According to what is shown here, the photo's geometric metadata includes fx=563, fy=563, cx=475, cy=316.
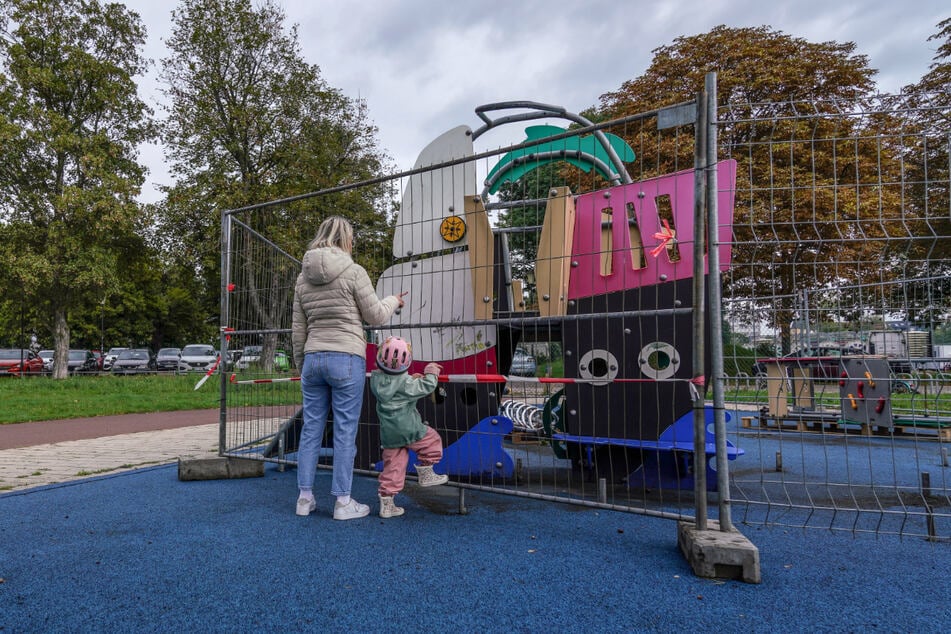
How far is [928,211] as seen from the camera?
2965mm

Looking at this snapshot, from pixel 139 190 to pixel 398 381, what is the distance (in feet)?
69.4

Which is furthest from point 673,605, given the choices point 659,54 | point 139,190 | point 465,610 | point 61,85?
point 61,85

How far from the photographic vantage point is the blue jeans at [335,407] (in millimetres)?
3502

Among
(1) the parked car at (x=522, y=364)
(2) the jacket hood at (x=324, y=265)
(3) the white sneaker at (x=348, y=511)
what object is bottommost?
(3) the white sneaker at (x=348, y=511)

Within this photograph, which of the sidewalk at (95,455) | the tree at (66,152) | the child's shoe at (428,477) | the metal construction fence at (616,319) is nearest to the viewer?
the metal construction fence at (616,319)

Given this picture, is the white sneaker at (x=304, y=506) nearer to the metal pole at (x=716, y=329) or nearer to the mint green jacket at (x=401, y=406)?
the mint green jacket at (x=401, y=406)

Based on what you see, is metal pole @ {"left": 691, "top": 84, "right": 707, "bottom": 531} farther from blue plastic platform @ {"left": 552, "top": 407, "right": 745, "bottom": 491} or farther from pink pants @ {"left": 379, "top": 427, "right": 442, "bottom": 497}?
pink pants @ {"left": 379, "top": 427, "right": 442, "bottom": 497}

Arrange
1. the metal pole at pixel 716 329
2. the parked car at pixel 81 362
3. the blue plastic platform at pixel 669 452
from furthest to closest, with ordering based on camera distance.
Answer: the parked car at pixel 81 362, the blue plastic platform at pixel 669 452, the metal pole at pixel 716 329

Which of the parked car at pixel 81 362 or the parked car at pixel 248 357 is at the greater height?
the parked car at pixel 248 357

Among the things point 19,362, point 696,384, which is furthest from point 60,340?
point 696,384

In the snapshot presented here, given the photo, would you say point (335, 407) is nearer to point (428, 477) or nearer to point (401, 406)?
point (401, 406)

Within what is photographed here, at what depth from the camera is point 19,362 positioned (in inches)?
1046

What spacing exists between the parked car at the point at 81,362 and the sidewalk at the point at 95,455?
86.7ft

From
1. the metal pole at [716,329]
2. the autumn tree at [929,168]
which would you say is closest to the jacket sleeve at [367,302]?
the metal pole at [716,329]
